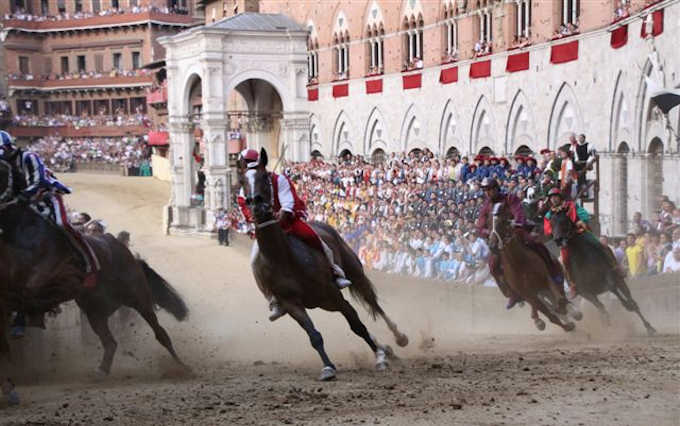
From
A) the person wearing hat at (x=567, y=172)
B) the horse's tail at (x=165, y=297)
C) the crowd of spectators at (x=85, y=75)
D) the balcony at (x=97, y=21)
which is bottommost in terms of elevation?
the horse's tail at (x=165, y=297)

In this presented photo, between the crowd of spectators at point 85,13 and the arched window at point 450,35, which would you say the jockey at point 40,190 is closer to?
the arched window at point 450,35

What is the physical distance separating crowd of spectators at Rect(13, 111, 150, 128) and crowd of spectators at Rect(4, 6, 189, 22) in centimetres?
813

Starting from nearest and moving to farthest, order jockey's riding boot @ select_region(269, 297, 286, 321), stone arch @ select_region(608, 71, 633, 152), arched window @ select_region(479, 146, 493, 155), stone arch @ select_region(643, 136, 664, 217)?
jockey's riding boot @ select_region(269, 297, 286, 321)
stone arch @ select_region(643, 136, 664, 217)
stone arch @ select_region(608, 71, 633, 152)
arched window @ select_region(479, 146, 493, 155)

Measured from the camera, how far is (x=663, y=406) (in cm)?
799

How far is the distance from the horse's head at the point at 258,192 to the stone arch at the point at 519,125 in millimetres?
21184

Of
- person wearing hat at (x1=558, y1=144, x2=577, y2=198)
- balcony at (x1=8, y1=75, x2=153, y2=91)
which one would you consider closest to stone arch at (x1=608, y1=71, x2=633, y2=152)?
person wearing hat at (x1=558, y1=144, x2=577, y2=198)

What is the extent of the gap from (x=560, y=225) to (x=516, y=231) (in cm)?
96

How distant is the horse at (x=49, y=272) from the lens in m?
10.1

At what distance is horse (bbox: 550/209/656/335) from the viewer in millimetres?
13957

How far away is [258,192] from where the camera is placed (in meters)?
9.84

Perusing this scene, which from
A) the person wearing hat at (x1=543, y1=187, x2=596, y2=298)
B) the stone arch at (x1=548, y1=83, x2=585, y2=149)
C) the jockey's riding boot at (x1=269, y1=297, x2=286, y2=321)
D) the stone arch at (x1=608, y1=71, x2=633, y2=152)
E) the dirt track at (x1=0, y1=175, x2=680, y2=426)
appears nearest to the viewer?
the dirt track at (x1=0, y1=175, x2=680, y2=426)

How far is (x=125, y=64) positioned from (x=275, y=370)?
6785 centimetres

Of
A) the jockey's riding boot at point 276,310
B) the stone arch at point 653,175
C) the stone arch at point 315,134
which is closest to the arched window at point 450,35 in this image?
the stone arch at point 315,134

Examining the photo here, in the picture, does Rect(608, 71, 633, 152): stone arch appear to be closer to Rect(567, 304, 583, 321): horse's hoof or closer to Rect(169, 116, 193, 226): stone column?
Rect(567, 304, 583, 321): horse's hoof
